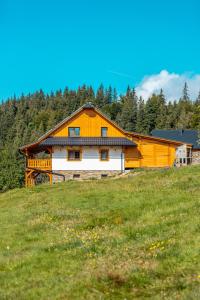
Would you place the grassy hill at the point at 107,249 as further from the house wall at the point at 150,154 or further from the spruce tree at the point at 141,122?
the spruce tree at the point at 141,122

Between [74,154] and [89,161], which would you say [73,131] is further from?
[89,161]

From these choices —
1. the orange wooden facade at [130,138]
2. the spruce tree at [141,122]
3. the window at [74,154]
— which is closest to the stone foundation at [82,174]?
the window at [74,154]

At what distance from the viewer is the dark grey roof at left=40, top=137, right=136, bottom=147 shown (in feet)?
176

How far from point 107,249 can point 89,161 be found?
42.5 metres

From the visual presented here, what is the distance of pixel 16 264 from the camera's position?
11742 millimetres

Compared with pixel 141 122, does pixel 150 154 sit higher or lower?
lower

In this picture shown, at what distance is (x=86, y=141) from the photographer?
178ft

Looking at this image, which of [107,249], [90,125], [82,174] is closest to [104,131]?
[90,125]

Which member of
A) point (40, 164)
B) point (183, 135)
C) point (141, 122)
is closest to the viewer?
point (40, 164)

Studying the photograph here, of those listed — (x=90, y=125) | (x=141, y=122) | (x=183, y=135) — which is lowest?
(x=183, y=135)

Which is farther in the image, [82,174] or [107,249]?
[82,174]

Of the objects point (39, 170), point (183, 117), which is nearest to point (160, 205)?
point (39, 170)

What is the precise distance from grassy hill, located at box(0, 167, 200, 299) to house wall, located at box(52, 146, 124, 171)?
108 ft

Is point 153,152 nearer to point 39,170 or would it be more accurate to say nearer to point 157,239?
point 39,170
